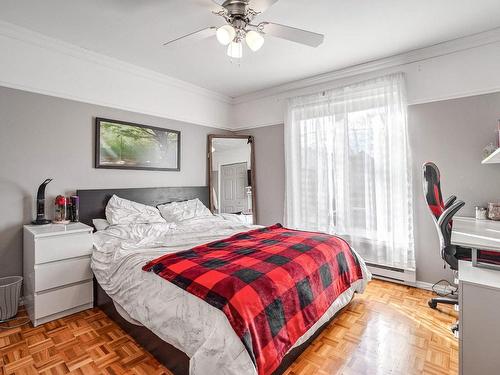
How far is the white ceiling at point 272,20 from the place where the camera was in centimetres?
214

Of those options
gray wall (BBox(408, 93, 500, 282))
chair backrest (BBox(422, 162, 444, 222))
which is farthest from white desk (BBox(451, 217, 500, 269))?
gray wall (BBox(408, 93, 500, 282))

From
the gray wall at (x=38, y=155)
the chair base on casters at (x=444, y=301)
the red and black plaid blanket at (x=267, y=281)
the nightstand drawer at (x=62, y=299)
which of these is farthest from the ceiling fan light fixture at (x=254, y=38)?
the chair base on casters at (x=444, y=301)

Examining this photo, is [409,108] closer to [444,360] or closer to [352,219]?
[352,219]

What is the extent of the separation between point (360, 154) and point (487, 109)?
4.14 ft

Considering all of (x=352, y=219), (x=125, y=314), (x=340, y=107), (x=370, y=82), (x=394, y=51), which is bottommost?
(x=125, y=314)

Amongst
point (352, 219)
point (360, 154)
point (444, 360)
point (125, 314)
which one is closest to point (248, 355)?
point (125, 314)

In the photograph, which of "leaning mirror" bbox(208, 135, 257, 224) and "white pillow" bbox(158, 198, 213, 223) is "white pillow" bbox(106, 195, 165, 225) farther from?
"leaning mirror" bbox(208, 135, 257, 224)

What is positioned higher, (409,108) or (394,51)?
(394,51)

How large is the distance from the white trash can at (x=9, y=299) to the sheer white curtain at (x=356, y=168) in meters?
3.19

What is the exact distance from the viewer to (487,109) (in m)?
2.60

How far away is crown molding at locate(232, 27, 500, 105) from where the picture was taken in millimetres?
2602

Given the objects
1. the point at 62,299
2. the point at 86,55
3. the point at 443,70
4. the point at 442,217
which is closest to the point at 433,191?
the point at 442,217

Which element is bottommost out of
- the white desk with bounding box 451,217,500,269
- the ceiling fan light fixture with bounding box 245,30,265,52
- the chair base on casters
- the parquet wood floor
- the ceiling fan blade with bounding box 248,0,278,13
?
the parquet wood floor

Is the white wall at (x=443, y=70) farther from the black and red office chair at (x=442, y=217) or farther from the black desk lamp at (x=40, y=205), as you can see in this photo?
the black desk lamp at (x=40, y=205)
